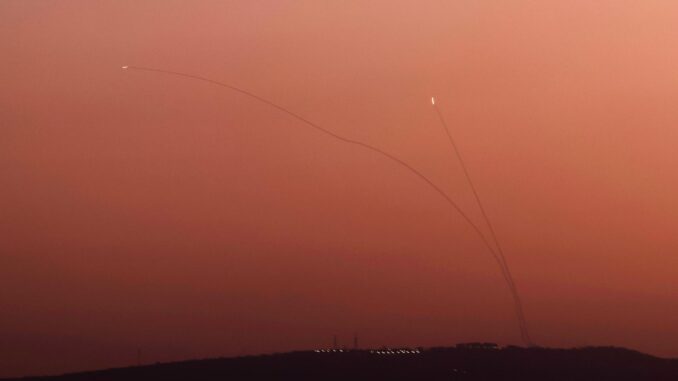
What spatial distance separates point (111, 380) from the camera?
30.8 m

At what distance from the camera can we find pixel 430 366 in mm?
28359

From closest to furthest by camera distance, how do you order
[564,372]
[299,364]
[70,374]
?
1. [564,372]
2. [299,364]
3. [70,374]

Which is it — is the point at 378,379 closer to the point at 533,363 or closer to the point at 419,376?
the point at 419,376

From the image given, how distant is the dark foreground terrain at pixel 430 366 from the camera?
27359 millimetres

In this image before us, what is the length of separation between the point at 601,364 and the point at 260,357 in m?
8.69

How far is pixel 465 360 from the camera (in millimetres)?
28531

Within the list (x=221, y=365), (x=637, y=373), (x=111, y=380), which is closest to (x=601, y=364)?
(x=637, y=373)

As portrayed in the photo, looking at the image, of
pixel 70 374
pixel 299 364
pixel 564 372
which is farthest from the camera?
pixel 70 374

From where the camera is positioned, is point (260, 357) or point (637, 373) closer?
point (637, 373)

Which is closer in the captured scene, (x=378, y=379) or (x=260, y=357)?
(x=378, y=379)

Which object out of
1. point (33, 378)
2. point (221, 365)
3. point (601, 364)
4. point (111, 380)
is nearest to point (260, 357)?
point (221, 365)

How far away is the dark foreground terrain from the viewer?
1077 inches

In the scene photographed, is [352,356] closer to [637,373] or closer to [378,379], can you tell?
[378,379]

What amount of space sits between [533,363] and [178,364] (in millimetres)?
9330
